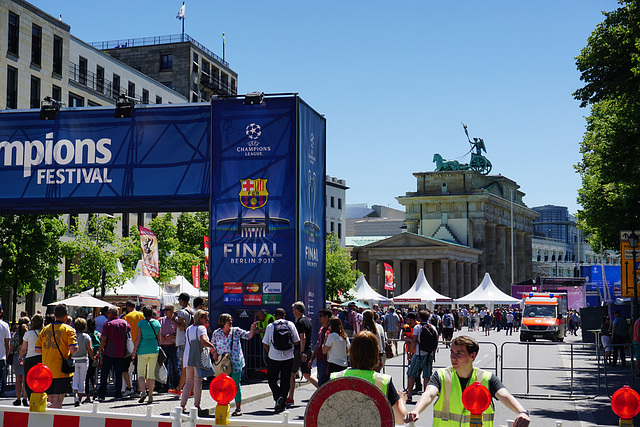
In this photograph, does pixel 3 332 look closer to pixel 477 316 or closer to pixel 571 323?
pixel 571 323

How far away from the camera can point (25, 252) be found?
119 feet

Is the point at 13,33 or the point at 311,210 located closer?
the point at 311,210

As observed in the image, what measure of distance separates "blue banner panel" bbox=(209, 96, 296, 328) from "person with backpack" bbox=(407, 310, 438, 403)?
3.92 meters

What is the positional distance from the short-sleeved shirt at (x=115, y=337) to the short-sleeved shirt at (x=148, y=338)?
0.51 metres

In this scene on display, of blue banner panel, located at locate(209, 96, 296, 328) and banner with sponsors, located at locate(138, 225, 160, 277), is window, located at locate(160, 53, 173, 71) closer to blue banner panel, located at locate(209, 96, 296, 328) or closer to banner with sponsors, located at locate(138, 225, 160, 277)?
banner with sponsors, located at locate(138, 225, 160, 277)

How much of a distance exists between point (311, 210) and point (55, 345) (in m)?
9.54

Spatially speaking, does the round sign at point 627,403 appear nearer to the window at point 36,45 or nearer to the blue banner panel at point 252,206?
the blue banner panel at point 252,206

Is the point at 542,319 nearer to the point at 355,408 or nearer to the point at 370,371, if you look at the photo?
the point at 370,371

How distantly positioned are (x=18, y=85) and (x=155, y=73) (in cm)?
2575

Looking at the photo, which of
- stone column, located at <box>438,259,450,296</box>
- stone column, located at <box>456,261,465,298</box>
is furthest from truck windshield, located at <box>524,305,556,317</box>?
stone column, located at <box>456,261,465,298</box>

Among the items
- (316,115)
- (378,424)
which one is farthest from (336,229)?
(378,424)

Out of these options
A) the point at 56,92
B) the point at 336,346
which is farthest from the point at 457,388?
the point at 56,92

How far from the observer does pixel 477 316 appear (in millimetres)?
65312

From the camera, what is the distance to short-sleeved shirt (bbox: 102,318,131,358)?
1539 centimetres
